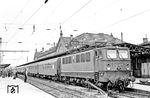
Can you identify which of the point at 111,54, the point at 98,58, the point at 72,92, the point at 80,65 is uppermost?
the point at 111,54

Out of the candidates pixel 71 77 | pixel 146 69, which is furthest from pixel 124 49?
pixel 146 69

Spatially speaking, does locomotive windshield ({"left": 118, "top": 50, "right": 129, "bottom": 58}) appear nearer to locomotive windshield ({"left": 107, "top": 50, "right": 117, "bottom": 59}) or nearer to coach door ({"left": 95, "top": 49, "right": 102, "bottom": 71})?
locomotive windshield ({"left": 107, "top": 50, "right": 117, "bottom": 59})

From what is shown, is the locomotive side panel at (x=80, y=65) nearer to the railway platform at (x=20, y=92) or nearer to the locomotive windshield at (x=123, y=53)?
the locomotive windshield at (x=123, y=53)

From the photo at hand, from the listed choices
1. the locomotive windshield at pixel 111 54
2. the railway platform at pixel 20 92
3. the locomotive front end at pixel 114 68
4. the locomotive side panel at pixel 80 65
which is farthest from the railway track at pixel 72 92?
the locomotive windshield at pixel 111 54

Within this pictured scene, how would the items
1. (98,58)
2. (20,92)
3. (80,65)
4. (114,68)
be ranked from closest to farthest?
(114,68)
(98,58)
(20,92)
(80,65)

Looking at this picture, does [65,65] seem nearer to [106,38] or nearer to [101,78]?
[101,78]

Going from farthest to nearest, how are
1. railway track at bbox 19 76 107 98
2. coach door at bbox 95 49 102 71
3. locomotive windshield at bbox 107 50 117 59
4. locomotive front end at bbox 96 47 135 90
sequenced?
locomotive windshield at bbox 107 50 117 59, coach door at bbox 95 49 102 71, locomotive front end at bbox 96 47 135 90, railway track at bbox 19 76 107 98

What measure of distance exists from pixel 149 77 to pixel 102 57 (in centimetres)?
1530

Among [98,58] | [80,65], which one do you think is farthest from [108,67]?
[80,65]

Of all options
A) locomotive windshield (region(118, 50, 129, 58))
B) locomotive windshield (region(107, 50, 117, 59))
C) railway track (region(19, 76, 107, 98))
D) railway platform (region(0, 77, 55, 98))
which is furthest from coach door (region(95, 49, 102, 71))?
railway platform (region(0, 77, 55, 98))

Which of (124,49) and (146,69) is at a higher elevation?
(124,49)

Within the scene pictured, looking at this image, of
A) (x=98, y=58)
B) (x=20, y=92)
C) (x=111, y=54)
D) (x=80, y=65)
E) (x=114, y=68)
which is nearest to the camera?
(x=114, y=68)

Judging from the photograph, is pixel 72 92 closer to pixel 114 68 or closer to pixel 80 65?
pixel 80 65

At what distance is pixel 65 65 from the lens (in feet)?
77.7
